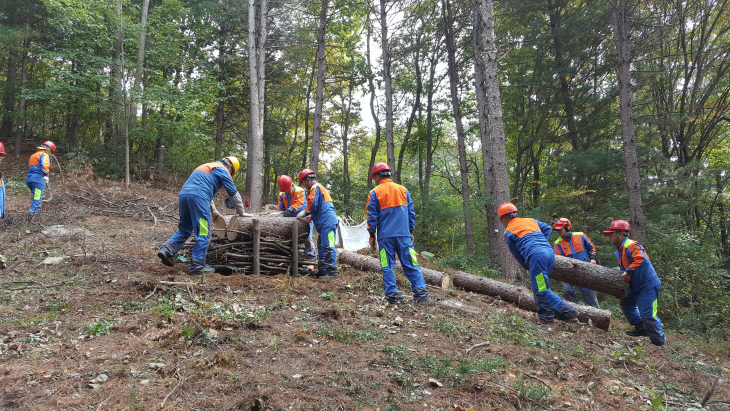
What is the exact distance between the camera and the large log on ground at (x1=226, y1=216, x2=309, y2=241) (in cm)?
673

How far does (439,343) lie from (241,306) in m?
2.46

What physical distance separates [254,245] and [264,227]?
43 centimetres

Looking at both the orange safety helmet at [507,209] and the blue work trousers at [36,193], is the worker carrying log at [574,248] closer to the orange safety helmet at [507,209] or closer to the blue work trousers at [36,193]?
the orange safety helmet at [507,209]

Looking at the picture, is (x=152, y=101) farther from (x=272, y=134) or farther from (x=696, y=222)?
(x=696, y=222)

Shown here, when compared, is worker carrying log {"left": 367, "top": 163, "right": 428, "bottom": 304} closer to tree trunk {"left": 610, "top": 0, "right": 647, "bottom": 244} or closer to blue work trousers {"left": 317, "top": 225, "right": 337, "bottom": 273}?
blue work trousers {"left": 317, "top": 225, "right": 337, "bottom": 273}

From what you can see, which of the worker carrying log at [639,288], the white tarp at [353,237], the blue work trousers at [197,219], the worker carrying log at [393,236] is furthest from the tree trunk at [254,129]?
the worker carrying log at [639,288]

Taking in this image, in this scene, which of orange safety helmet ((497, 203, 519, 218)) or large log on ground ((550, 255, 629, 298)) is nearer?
large log on ground ((550, 255, 629, 298))

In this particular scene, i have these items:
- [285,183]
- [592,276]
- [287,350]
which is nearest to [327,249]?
[285,183]

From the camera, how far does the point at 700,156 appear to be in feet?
50.8

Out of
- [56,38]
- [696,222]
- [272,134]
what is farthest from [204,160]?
[696,222]

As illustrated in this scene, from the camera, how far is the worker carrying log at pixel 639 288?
5746 millimetres

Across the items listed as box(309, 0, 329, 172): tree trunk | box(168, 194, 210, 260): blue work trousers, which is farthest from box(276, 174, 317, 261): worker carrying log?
box(309, 0, 329, 172): tree trunk

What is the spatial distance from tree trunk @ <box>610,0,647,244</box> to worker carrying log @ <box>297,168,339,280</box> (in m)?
8.41

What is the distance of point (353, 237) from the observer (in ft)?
38.1
